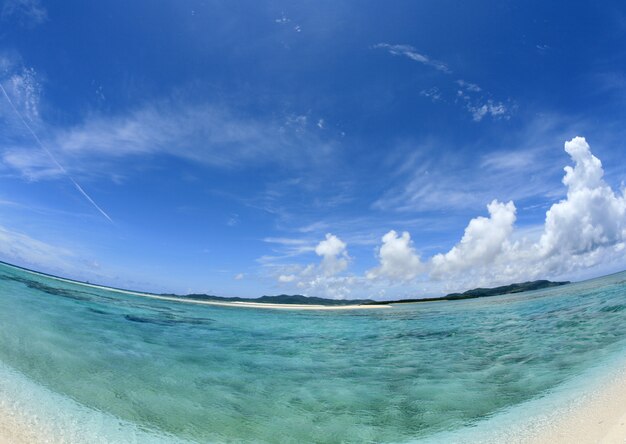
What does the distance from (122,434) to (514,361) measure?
17459mm

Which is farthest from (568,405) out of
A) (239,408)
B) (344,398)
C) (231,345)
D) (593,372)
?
(231,345)

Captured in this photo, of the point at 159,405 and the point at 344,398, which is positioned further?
the point at 344,398

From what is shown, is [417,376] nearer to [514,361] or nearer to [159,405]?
[514,361]

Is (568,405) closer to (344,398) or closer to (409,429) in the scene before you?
(409,429)

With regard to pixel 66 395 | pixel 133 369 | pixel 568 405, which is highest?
pixel 568 405

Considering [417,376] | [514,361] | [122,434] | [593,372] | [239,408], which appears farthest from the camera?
[514,361]

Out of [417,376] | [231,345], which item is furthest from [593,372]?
[231,345]

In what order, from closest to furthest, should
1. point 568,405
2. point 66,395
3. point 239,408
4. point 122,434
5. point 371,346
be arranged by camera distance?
point 122,434 < point 568,405 < point 66,395 < point 239,408 < point 371,346

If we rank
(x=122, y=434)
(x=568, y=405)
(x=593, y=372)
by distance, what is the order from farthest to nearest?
(x=593, y=372), (x=568, y=405), (x=122, y=434)

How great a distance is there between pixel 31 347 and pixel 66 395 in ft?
25.2

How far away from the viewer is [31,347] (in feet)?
47.1

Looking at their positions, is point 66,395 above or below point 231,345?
above

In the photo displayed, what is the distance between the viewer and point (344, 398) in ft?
37.8

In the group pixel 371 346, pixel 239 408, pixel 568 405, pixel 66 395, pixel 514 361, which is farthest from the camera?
pixel 371 346
